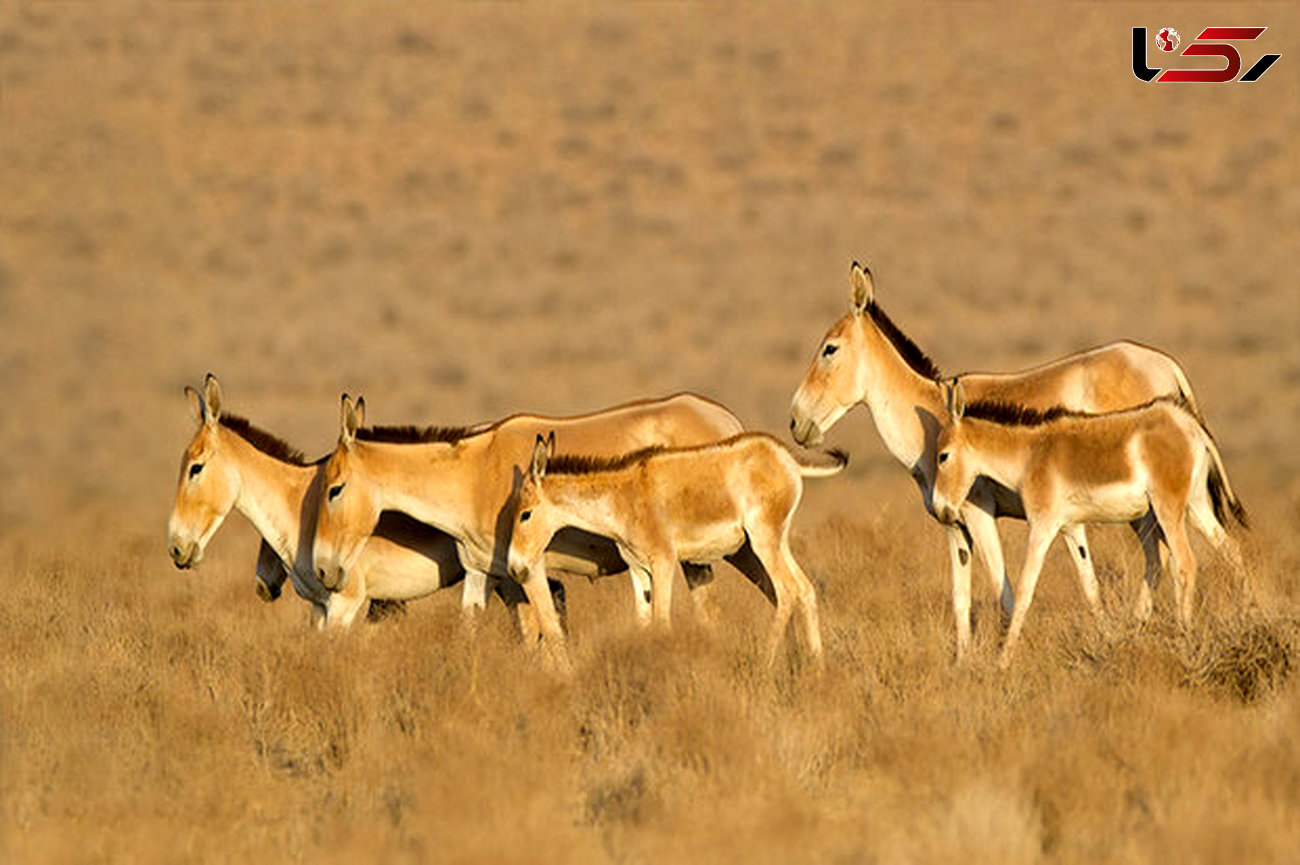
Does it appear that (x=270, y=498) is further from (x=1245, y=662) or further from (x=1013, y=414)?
(x=1245, y=662)

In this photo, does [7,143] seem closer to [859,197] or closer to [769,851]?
[859,197]

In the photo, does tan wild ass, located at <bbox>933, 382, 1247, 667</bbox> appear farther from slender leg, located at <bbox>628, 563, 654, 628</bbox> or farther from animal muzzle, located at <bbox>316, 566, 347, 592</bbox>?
animal muzzle, located at <bbox>316, 566, 347, 592</bbox>

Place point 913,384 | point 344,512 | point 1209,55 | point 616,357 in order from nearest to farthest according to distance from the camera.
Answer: point 344,512
point 913,384
point 616,357
point 1209,55

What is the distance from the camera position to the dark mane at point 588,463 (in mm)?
12109

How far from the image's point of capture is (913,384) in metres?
13.4

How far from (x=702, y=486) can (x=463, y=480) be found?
5.16ft

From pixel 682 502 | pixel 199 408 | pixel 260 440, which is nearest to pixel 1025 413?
pixel 682 502

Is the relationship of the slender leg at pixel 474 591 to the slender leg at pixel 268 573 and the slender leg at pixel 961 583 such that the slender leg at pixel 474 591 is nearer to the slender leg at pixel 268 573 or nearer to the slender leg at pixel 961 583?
the slender leg at pixel 268 573

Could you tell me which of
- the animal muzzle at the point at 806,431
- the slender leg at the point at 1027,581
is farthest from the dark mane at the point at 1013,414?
the animal muzzle at the point at 806,431

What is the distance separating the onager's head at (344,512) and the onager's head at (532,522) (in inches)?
42.9

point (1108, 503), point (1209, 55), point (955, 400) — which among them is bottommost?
point (1108, 503)

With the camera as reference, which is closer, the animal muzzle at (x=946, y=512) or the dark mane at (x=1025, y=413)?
the dark mane at (x=1025, y=413)

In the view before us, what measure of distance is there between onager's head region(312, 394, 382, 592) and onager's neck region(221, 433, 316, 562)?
0.51 metres

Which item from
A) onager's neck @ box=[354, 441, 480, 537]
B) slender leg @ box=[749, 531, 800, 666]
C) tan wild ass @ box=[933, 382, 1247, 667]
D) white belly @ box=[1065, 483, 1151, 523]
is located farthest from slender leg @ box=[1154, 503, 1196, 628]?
onager's neck @ box=[354, 441, 480, 537]
